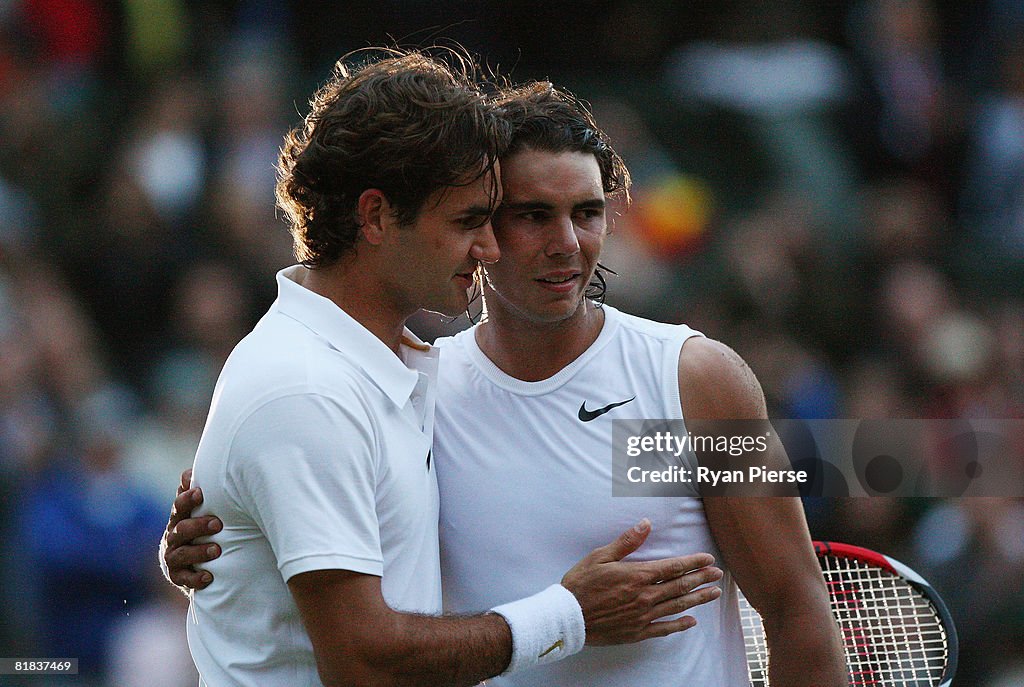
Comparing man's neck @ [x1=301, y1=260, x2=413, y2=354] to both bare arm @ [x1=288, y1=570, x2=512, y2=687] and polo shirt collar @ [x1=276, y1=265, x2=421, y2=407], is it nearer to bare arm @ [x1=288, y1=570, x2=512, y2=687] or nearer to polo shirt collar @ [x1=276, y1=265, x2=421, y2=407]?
polo shirt collar @ [x1=276, y1=265, x2=421, y2=407]

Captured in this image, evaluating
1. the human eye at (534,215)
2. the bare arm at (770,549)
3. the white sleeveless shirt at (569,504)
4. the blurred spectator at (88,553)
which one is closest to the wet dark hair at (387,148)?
the human eye at (534,215)

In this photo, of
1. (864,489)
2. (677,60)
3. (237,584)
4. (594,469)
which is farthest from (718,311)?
(237,584)

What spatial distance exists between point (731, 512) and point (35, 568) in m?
3.86

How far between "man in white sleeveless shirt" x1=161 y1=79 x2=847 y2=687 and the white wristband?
0.66 ft

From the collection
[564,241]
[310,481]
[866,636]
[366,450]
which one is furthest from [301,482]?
[866,636]

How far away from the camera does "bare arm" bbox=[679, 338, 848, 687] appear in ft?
8.26

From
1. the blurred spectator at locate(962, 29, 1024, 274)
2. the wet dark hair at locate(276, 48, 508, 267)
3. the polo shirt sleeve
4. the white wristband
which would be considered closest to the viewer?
the polo shirt sleeve

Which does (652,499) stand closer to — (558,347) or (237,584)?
(558,347)

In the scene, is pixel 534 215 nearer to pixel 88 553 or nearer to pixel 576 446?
pixel 576 446

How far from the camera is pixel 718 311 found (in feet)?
20.2

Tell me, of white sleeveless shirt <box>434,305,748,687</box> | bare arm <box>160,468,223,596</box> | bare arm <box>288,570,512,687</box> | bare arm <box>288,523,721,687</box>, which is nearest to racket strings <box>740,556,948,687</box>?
white sleeveless shirt <box>434,305,748,687</box>

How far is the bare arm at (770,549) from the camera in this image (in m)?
2.52

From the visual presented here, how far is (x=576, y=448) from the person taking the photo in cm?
262

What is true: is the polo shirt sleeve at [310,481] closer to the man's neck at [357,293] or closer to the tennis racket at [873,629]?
the man's neck at [357,293]
